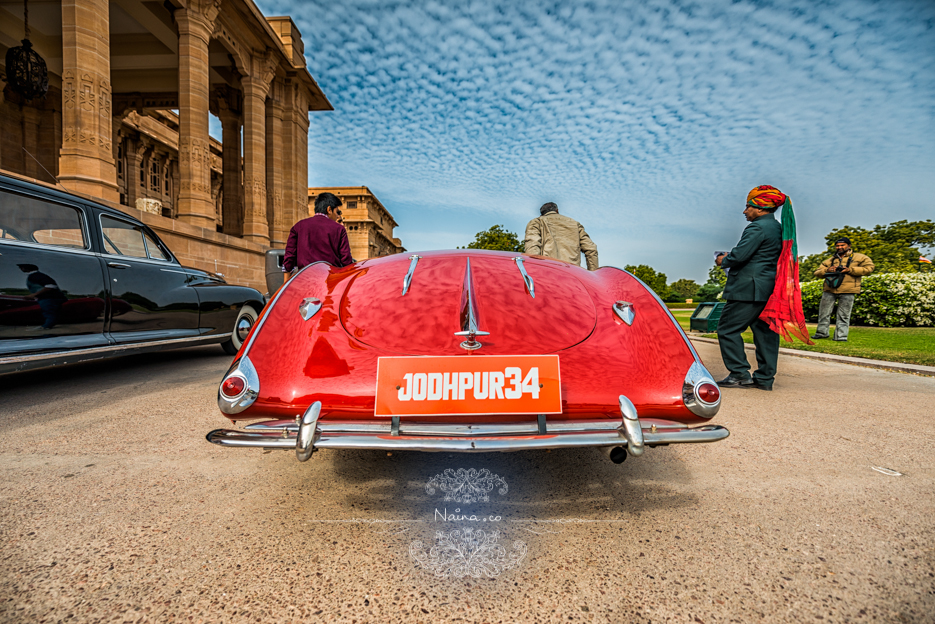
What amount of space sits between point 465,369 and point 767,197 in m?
3.55

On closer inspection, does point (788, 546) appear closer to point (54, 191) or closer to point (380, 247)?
point (54, 191)

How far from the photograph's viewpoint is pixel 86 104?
28.9 ft

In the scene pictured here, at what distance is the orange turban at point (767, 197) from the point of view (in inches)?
142

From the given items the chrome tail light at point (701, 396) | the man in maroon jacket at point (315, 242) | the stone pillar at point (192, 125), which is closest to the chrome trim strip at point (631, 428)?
the chrome tail light at point (701, 396)

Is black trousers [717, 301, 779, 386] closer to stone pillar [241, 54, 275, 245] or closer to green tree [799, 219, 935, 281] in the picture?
stone pillar [241, 54, 275, 245]

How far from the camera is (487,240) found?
41.5 meters

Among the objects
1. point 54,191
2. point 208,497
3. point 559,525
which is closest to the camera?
point 559,525

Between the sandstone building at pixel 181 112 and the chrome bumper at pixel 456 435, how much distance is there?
9.41 m

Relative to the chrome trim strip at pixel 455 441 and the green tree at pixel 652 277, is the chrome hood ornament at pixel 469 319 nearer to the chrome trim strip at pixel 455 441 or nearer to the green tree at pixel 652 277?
the chrome trim strip at pixel 455 441

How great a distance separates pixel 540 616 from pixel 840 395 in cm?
383

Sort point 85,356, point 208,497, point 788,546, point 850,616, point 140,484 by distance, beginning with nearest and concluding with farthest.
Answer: point 850,616 < point 788,546 < point 208,497 < point 140,484 < point 85,356

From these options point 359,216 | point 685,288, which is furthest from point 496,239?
point 685,288

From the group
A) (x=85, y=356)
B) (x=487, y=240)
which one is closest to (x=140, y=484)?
(x=85, y=356)

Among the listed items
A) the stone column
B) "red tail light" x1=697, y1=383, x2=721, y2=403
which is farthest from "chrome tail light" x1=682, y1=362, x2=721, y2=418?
the stone column
